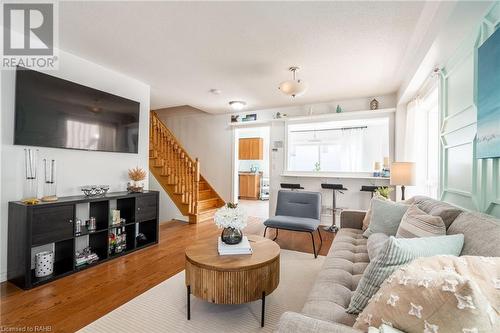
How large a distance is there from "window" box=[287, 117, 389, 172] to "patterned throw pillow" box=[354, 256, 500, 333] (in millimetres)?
4369

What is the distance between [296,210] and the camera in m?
3.72

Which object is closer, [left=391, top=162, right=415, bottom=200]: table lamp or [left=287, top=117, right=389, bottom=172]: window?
[left=391, top=162, right=415, bottom=200]: table lamp

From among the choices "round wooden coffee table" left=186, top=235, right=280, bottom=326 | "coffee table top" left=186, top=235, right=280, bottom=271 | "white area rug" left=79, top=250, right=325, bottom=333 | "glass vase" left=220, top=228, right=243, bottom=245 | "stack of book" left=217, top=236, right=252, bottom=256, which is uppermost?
"glass vase" left=220, top=228, right=243, bottom=245

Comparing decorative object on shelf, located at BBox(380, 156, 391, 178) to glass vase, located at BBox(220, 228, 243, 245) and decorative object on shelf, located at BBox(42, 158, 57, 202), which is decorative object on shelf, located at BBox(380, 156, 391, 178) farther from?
decorative object on shelf, located at BBox(42, 158, 57, 202)

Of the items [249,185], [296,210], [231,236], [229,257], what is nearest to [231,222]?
[231,236]

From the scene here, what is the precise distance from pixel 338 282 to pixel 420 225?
716mm

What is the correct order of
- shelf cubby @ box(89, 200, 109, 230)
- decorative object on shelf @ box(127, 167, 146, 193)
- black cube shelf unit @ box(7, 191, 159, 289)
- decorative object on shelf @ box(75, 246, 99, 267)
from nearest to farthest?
black cube shelf unit @ box(7, 191, 159, 289) < decorative object on shelf @ box(75, 246, 99, 267) < shelf cubby @ box(89, 200, 109, 230) < decorative object on shelf @ box(127, 167, 146, 193)

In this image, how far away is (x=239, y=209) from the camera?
2131 mm

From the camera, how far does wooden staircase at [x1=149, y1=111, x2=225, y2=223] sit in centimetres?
519

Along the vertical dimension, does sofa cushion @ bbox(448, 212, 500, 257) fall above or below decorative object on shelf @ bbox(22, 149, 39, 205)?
below

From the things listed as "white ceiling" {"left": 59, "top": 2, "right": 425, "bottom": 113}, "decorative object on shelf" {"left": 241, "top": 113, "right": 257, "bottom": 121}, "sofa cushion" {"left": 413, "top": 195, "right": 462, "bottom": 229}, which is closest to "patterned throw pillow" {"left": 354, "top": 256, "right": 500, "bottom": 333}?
"sofa cushion" {"left": 413, "top": 195, "right": 462, "bottom": 229}

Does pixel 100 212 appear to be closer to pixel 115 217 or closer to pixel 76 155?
pixel 115 217

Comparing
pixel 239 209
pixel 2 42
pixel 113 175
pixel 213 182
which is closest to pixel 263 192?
pixel 213 182

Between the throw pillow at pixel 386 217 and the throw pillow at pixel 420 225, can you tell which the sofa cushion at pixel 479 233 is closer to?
the throw pillow at pixel 420 225
